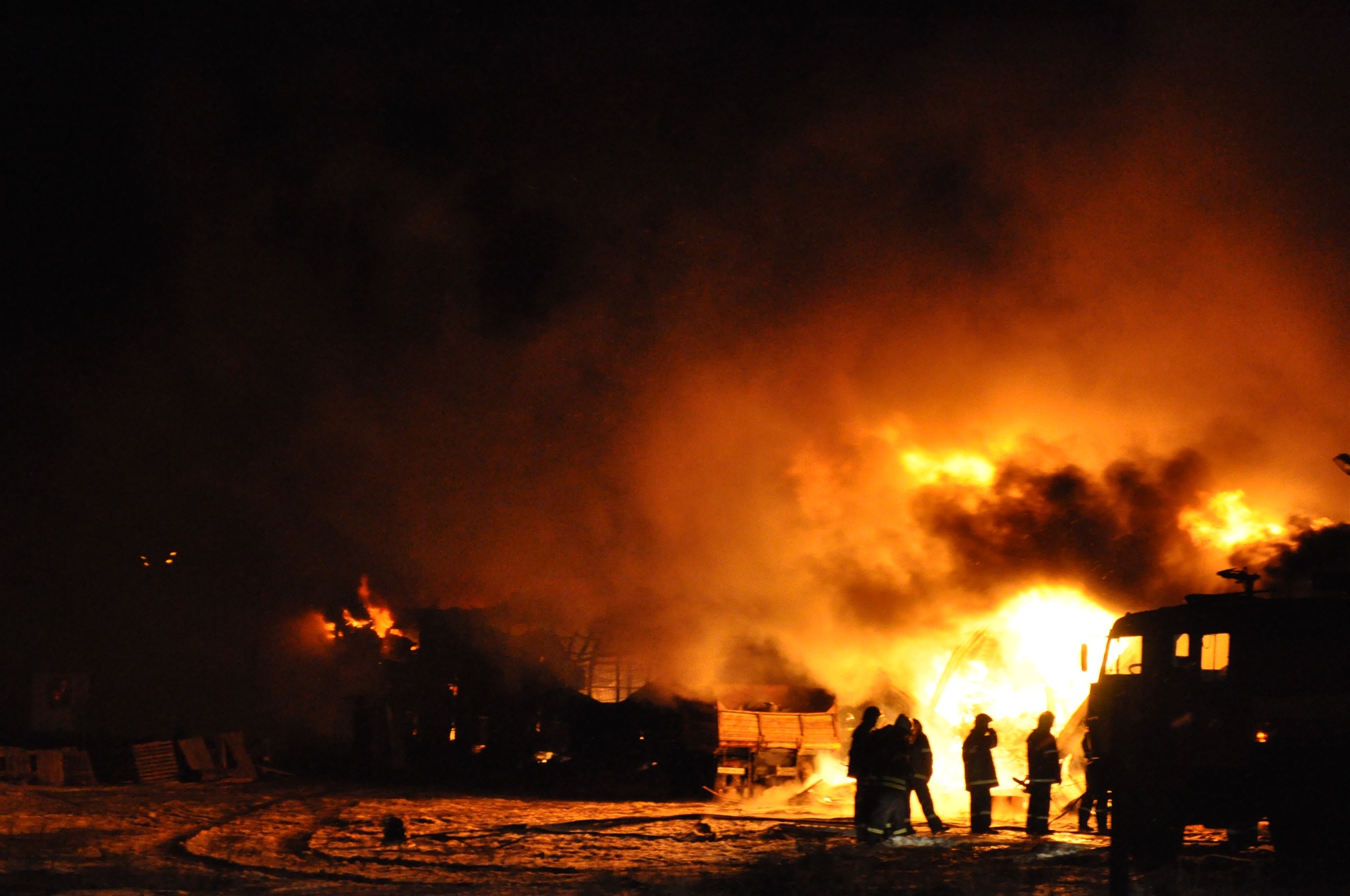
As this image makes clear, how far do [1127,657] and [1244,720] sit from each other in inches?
109

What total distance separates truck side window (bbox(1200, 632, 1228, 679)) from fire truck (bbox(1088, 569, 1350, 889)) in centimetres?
1

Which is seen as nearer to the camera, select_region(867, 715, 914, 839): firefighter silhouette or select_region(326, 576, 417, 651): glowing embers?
select_region(867, 715, 914, 839): firefighter silhouette

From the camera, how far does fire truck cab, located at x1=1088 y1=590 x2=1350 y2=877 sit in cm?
964

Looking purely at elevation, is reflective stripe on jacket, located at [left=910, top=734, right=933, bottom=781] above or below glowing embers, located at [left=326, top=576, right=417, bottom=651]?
below

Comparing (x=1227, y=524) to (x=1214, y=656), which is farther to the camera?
(x=1227, y=524)

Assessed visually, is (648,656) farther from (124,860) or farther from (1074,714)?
(124,860)

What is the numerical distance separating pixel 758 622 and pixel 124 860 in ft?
45.6

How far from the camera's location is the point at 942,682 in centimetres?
2066

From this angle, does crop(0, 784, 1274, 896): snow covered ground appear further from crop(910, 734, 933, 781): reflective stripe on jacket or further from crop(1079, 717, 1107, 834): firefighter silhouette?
crop(910, 734, 933, 781): reflective stripe on jacket

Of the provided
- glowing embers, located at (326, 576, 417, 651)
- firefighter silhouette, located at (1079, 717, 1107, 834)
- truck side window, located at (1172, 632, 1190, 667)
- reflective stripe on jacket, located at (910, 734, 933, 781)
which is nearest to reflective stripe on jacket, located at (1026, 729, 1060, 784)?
firefighter silhouette, located at (1079, 717, 1107, 834)

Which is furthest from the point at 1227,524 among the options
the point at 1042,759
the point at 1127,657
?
the point at 1042,759

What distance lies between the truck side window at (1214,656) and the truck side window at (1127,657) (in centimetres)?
81

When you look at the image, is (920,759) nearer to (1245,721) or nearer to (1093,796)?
(1093,796)

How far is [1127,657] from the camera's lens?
1355cm
